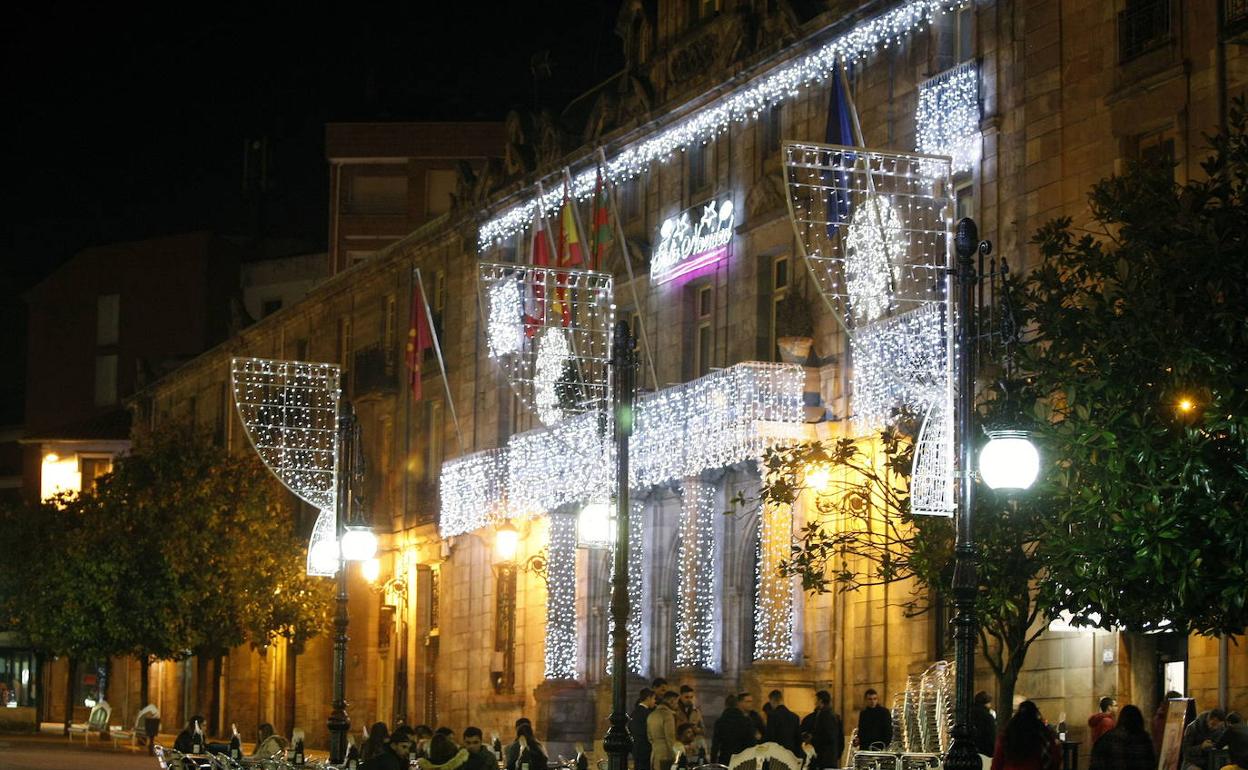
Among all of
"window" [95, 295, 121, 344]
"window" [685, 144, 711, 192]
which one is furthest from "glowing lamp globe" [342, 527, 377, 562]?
"window" [95, 295, 121, 344]

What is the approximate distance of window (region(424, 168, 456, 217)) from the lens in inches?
2407

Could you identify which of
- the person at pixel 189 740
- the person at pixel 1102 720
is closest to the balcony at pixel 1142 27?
the person at pixel 1102 720

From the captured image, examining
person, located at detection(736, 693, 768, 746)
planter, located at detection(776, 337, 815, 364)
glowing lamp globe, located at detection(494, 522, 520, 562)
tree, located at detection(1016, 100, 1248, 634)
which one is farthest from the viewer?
glowing lamp globe, located at detection(494, 522, 520, 562)

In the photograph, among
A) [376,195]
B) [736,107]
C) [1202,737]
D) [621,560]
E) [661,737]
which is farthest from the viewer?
[376,195]

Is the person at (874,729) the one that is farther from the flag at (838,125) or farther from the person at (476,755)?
the flag at (838,125)

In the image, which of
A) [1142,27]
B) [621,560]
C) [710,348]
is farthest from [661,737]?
[710,348]

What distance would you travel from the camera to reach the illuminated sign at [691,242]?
33.4 m

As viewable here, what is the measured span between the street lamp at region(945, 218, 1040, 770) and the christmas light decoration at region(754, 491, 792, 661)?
1358 centimetres

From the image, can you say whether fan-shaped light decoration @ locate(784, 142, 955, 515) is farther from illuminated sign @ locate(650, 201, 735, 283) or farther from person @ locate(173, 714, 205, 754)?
person @ locate(173, 714, 205, 754)

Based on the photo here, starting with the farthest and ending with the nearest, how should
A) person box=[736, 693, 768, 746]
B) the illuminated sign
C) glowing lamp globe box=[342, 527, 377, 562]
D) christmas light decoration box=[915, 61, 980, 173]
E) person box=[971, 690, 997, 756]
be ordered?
the illuminated sign, glowing lamp globe box=[342, 527, 377, 562], christmas light decoration box=[915, 61, 980, 173], person box=[736, 693, 768, 746], person box=[971, 690, 997, 756]

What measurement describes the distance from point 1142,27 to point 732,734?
9.03 m

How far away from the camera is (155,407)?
224ft

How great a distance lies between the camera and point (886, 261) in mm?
24922

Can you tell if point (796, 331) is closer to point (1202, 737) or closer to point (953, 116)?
point (953, 116)
